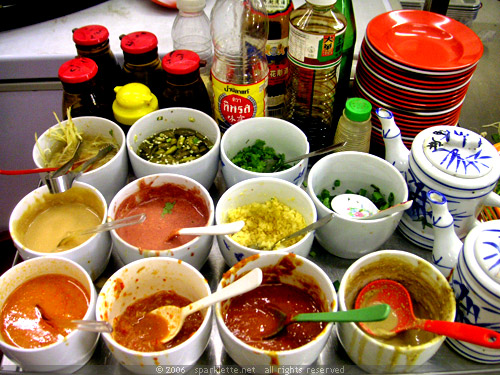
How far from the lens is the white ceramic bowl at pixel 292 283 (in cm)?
80

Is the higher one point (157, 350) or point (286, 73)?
point (286, 73)

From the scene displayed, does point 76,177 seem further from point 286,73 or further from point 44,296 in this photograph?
point 286,73

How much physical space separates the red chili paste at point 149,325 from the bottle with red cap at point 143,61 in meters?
0.65

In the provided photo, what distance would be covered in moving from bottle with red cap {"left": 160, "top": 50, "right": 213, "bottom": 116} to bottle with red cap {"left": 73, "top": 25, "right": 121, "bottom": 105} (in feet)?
0.63

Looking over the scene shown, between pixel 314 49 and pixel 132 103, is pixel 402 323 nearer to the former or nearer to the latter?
pixel 314 49

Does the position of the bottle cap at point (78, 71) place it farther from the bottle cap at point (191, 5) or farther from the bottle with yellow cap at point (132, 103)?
the bottle cap at point (191, 5)

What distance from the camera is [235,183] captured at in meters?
1.18

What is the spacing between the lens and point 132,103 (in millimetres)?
1250

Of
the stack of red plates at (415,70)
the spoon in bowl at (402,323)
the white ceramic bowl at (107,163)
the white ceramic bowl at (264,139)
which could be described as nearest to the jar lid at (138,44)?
the white ceramic bowl at (107,163)

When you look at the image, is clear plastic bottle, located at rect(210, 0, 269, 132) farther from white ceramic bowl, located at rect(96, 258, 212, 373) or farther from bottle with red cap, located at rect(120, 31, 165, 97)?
white ceramic bowl, located at rect(96, 258, 212, 373)

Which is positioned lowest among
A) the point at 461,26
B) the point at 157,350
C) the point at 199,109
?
the point at 157,350

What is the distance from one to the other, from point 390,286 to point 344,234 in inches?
6.0

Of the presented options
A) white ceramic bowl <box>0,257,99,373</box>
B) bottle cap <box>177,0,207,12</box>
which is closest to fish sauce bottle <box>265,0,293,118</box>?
bottle cap <box>177,0,207,12</box>

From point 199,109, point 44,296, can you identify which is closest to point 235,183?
point 199,109
